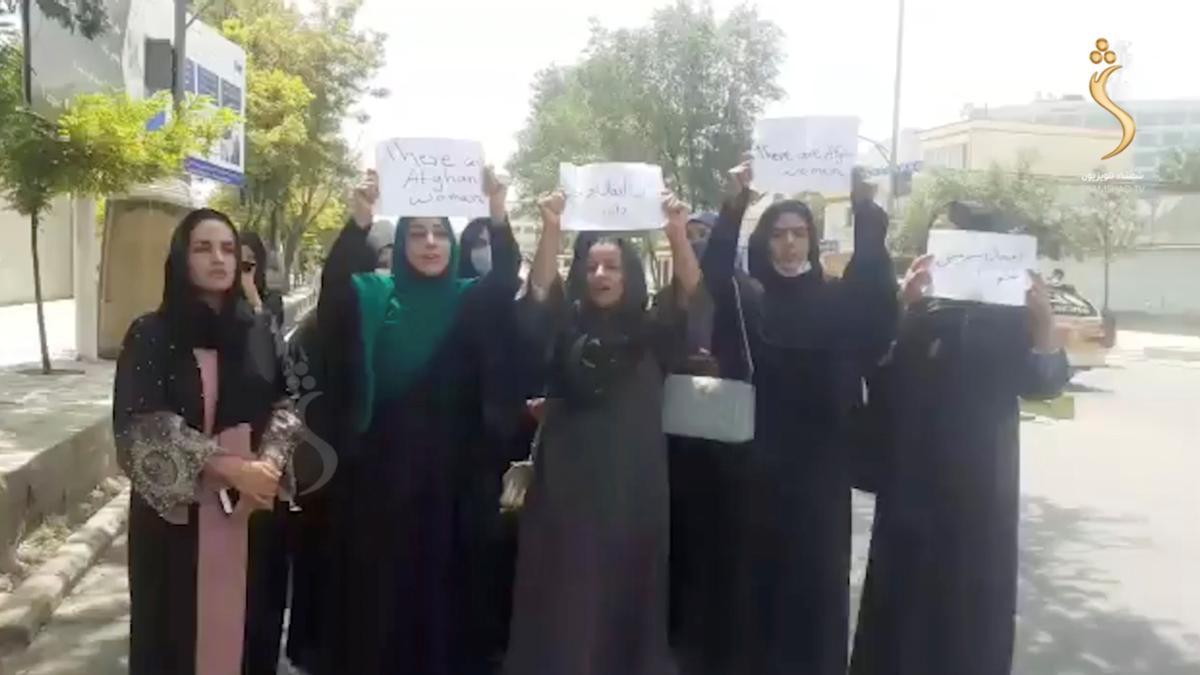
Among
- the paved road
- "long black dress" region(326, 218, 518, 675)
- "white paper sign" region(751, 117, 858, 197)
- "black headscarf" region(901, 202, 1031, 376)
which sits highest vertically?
"white paper sign" region(751, 117, 858, 197)

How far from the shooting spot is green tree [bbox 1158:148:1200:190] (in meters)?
41.3

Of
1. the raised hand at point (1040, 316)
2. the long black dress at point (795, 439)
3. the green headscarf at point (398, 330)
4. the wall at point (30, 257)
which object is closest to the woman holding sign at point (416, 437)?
the green headscarf at point (398, 330)

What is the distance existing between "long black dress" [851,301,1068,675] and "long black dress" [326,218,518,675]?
1.14m

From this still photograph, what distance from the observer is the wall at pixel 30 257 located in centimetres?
2669

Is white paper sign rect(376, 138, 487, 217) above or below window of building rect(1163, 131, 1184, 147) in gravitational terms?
below

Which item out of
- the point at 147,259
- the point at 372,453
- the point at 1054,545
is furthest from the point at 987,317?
the point at 147,259

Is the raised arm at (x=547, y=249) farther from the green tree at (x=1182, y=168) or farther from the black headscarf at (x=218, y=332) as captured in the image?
the green tree at (x=1182, y=168)

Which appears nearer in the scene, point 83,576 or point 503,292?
point 503,292

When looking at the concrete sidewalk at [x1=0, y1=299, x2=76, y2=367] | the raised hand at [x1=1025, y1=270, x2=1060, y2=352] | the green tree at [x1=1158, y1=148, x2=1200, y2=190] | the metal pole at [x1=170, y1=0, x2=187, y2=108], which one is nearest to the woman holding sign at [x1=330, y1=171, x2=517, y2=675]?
the raised hand at [x1=1025, y1=270, x2=1060, y2=352]

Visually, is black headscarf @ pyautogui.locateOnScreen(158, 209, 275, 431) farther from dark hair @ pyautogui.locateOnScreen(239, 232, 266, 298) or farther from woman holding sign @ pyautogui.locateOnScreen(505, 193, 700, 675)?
dark hair @ pyautogui.locateOnScreen(239, 232, 266, 298)

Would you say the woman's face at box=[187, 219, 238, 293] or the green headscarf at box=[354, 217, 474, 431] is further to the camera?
the green headscarf at box=[354, 217, 474, 431]

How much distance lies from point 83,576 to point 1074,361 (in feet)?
41.5

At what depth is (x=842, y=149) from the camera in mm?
3293

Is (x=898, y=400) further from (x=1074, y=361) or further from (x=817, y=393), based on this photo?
(x=1074, y=361)
